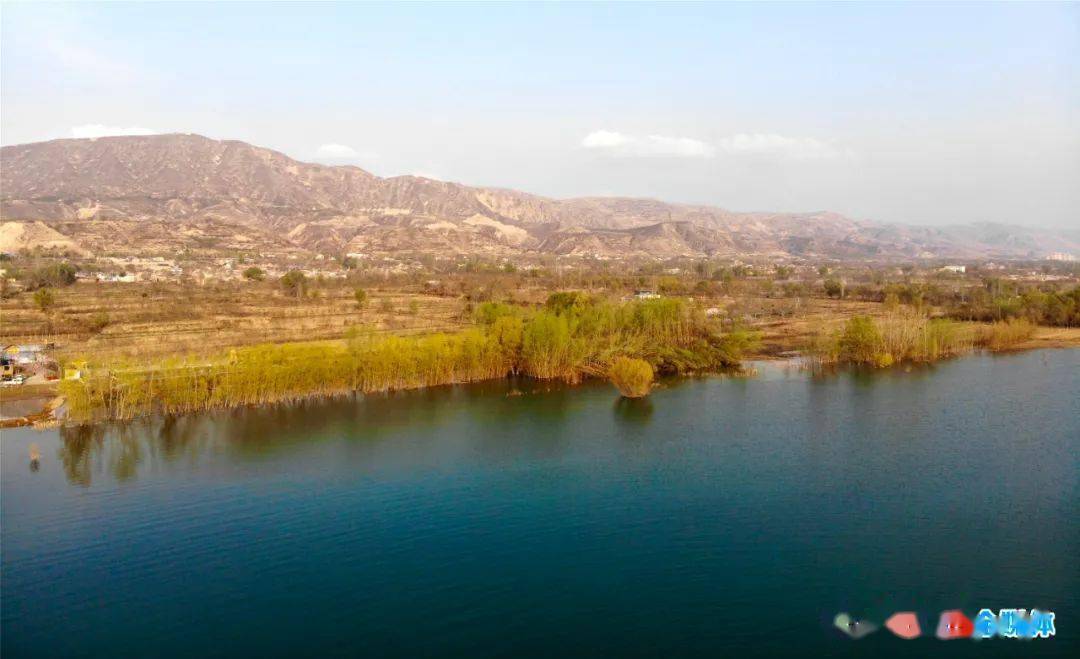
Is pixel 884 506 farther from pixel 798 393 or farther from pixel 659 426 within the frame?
pixel 798 393

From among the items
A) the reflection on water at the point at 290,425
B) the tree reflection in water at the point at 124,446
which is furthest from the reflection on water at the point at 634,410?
the tree reflection in water at the point at 124,446

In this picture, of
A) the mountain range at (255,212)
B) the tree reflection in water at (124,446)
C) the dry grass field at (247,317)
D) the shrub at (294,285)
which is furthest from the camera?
the mountain range at (255,212)

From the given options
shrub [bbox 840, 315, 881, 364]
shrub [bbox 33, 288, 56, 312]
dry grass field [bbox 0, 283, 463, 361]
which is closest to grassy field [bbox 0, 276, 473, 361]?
dry grass field [bbox 0, 283, 463, 361]

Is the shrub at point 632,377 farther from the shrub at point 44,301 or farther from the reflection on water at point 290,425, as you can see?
the shrub at point 44,301

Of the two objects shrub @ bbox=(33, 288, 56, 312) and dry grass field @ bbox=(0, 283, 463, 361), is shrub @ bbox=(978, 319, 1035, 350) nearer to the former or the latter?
dry grass field @ bbox=(0, 283, 463, 361)

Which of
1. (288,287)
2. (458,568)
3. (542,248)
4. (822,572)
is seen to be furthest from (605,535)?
(542,248)
